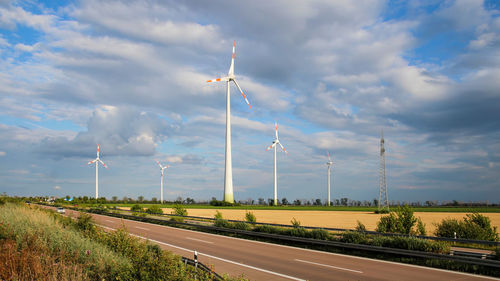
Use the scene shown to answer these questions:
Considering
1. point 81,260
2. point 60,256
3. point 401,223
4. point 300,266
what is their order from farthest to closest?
point 401,223, point 300,266, point 81,260, point 60,256

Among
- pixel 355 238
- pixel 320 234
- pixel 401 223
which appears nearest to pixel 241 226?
pixel 320 234

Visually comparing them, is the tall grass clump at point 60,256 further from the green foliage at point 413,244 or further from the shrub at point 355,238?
the shrub at point 355,238

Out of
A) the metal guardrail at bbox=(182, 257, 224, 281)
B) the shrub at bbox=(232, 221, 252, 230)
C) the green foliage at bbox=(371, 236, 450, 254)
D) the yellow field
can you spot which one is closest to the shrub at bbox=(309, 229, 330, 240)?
the green foliage at bbox=(371, 236, 450, 254)

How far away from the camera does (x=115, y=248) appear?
44.7ft

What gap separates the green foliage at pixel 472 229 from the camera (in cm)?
2471

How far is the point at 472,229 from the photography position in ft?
82.6

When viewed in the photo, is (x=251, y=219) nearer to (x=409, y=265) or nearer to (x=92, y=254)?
(x=409, y=265)

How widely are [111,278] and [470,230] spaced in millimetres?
24467

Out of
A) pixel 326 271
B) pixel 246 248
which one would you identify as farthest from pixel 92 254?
pixel 246 248


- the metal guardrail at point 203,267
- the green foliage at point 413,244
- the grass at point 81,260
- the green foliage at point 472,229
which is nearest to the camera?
the grass at point 81,260

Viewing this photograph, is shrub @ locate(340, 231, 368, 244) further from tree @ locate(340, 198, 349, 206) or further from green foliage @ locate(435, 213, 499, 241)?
tree @ locate(340, 198, 349, 206)

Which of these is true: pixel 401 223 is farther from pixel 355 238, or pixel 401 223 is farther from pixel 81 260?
pixel 81 260

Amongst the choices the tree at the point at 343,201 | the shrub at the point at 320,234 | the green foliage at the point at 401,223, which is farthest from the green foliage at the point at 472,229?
the tree at the point at 343,201

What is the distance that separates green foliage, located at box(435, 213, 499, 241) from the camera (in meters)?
24.7
